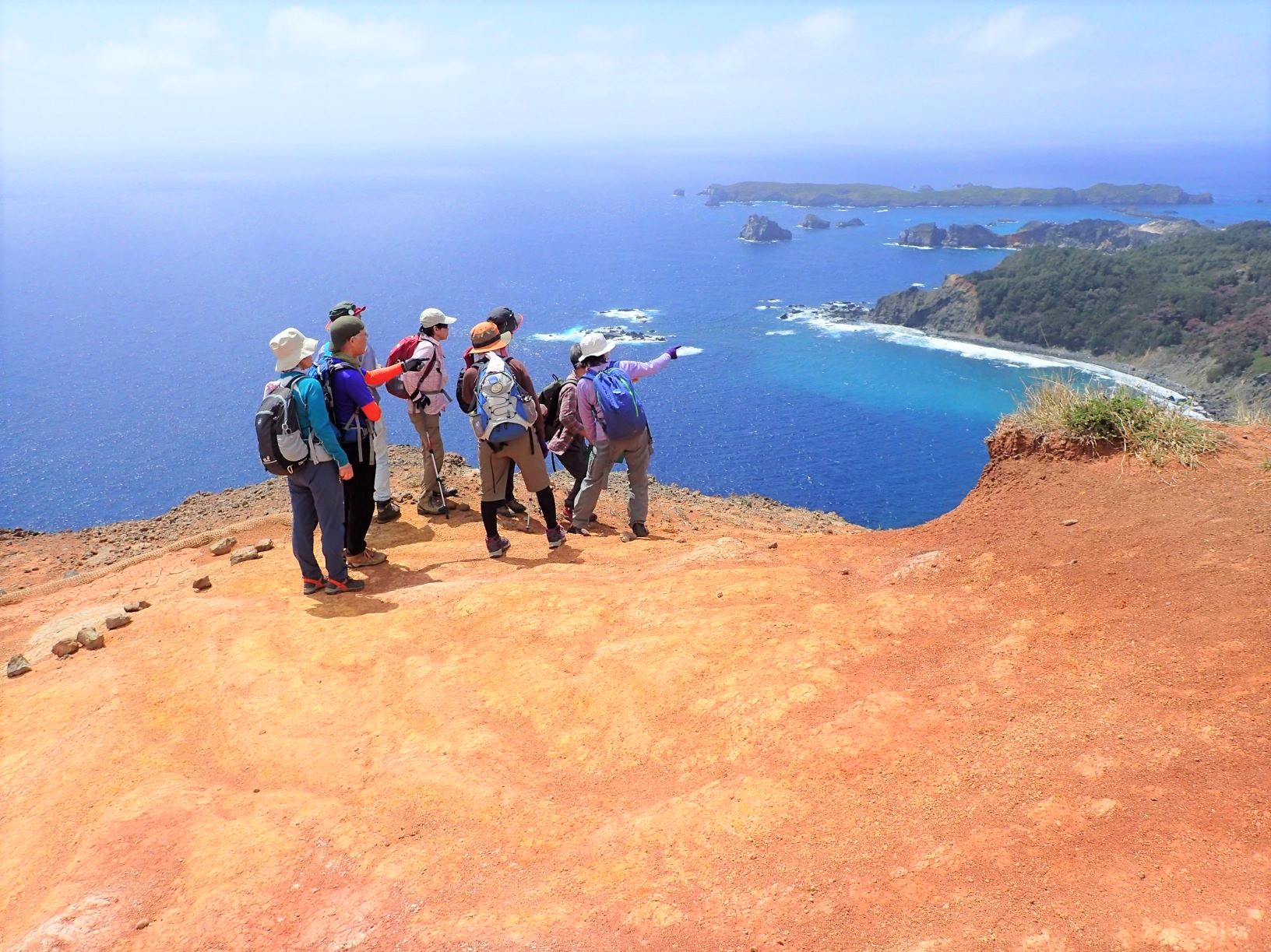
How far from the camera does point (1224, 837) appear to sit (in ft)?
10.8

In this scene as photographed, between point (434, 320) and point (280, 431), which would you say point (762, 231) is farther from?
point (280, 431)

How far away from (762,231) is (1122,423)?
140m

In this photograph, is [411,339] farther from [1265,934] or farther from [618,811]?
[1265,934]

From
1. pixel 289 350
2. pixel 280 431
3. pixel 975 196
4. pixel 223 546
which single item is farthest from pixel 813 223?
pixel 280 431

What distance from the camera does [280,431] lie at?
22.9 feet

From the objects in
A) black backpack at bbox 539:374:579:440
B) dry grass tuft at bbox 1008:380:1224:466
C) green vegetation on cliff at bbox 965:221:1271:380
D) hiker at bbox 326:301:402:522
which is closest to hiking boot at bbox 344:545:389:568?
hiker at bbox 326:301:402:522

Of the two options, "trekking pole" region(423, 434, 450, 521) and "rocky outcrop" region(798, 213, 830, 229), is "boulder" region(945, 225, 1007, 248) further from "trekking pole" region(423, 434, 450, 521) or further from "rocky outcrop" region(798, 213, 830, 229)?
"trekking pole" region(423, 434, 450, 521)

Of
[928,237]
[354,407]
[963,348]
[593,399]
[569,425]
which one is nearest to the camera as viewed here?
[354,407]

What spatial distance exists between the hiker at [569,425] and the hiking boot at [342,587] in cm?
290

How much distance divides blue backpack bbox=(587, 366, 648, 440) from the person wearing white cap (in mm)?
1809

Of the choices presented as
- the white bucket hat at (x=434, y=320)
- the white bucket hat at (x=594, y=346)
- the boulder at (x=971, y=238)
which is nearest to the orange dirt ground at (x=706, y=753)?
the white bucket hat at (x=594, y=346)

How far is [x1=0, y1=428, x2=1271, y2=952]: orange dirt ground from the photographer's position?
3.35 meters

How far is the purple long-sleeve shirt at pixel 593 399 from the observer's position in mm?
8820

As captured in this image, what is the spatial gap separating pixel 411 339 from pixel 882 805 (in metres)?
7.78
